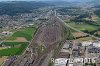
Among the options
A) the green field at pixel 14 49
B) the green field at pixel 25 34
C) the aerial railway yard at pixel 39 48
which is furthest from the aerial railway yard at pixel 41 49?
the green field at pixel 25 34

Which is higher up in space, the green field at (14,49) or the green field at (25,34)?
the green field at (14,49)

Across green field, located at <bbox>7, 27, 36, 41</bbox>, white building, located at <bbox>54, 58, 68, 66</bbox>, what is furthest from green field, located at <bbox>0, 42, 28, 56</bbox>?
white building, located at <bbox>54, 58, 68, 66</bbox>

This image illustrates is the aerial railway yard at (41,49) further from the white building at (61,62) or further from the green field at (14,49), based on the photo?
the white building at (61,62)

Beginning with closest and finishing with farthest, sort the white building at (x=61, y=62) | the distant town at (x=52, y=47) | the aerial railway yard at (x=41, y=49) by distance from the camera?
the white building at (x=61, y=62), the distant town at (x=52, y=47), the aerial railway yard at (x=41, y=49)

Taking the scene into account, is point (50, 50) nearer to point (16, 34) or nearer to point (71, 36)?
point (71, 36)

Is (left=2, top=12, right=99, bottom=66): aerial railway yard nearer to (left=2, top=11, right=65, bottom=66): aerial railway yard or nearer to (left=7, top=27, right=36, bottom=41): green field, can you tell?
(left=2, top=11, right=65, bottom=66): aerial railway yard
